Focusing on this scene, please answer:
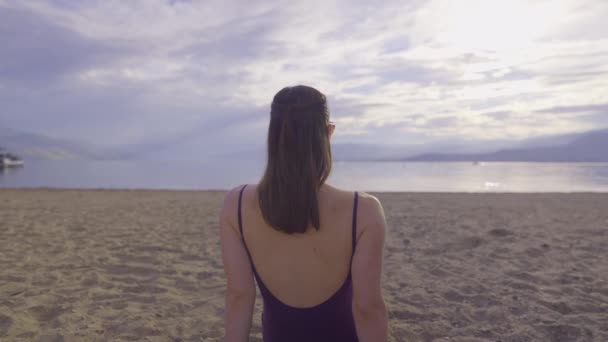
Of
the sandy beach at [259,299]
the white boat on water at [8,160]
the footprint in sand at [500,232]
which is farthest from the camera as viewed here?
the white boat on water at [8,160]

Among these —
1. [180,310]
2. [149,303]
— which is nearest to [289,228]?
[180,310]

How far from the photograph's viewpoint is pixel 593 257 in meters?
5.52

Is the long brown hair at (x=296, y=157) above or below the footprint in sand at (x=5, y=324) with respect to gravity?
above

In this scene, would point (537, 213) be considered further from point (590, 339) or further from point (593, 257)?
point (590, 339)

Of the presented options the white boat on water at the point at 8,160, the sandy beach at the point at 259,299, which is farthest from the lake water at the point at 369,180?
the white boat on water at the point at 8,160

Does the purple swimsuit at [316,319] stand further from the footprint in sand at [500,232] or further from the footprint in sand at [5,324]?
the footprint in sand at [500,232]

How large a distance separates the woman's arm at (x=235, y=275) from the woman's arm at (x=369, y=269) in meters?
0.41

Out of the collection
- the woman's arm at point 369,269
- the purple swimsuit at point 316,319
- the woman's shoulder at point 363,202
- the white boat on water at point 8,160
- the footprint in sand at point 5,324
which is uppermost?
the white boat on water at point 8,160

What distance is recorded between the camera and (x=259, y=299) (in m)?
4.34

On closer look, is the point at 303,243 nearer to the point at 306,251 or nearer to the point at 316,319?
the point at 306,251

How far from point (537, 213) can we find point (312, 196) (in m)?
9.99

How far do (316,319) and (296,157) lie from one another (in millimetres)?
668

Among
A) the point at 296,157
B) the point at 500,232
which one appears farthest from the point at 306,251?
the point at 500,232

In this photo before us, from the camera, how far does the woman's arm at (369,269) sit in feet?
4.98
